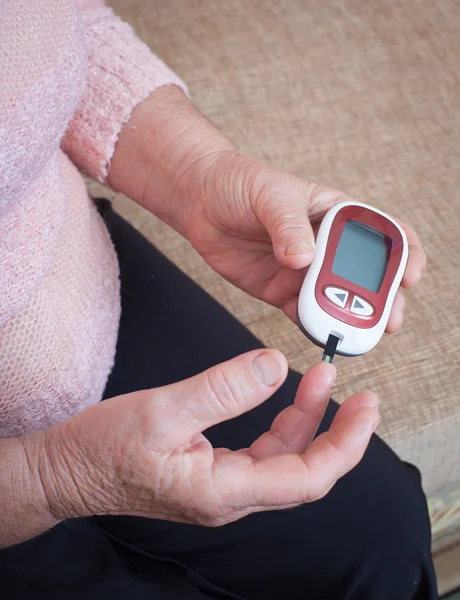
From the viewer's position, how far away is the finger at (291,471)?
1.61 feet

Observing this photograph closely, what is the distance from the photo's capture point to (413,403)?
86 centimetres

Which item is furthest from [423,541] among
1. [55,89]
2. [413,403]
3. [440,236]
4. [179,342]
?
[55,89]

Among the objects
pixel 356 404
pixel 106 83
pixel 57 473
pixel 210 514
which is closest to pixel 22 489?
pixel 57 473

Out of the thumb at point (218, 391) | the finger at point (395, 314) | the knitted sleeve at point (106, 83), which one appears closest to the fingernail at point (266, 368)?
the thumb at point (218, 391)

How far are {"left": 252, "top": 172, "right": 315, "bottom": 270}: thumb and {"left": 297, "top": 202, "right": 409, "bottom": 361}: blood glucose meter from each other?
0.03m

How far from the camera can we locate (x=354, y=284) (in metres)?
0.61

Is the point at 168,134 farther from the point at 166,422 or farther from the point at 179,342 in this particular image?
the point at 166,422

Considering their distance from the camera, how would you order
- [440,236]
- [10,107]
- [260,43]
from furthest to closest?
[260,43]
[440,236]
[10,107]

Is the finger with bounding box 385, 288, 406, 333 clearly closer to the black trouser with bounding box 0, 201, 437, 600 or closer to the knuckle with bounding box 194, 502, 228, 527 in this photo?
the black trouser with bounding box 0, 201, 437, 600

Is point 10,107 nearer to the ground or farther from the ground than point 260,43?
farther from the ground

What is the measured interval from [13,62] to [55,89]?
0.11 feet

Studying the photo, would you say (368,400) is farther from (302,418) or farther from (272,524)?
(272,524)

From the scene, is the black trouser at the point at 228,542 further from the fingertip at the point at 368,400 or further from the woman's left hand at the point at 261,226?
the fingertip at the point at 368,400

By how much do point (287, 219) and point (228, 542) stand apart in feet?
1.07
